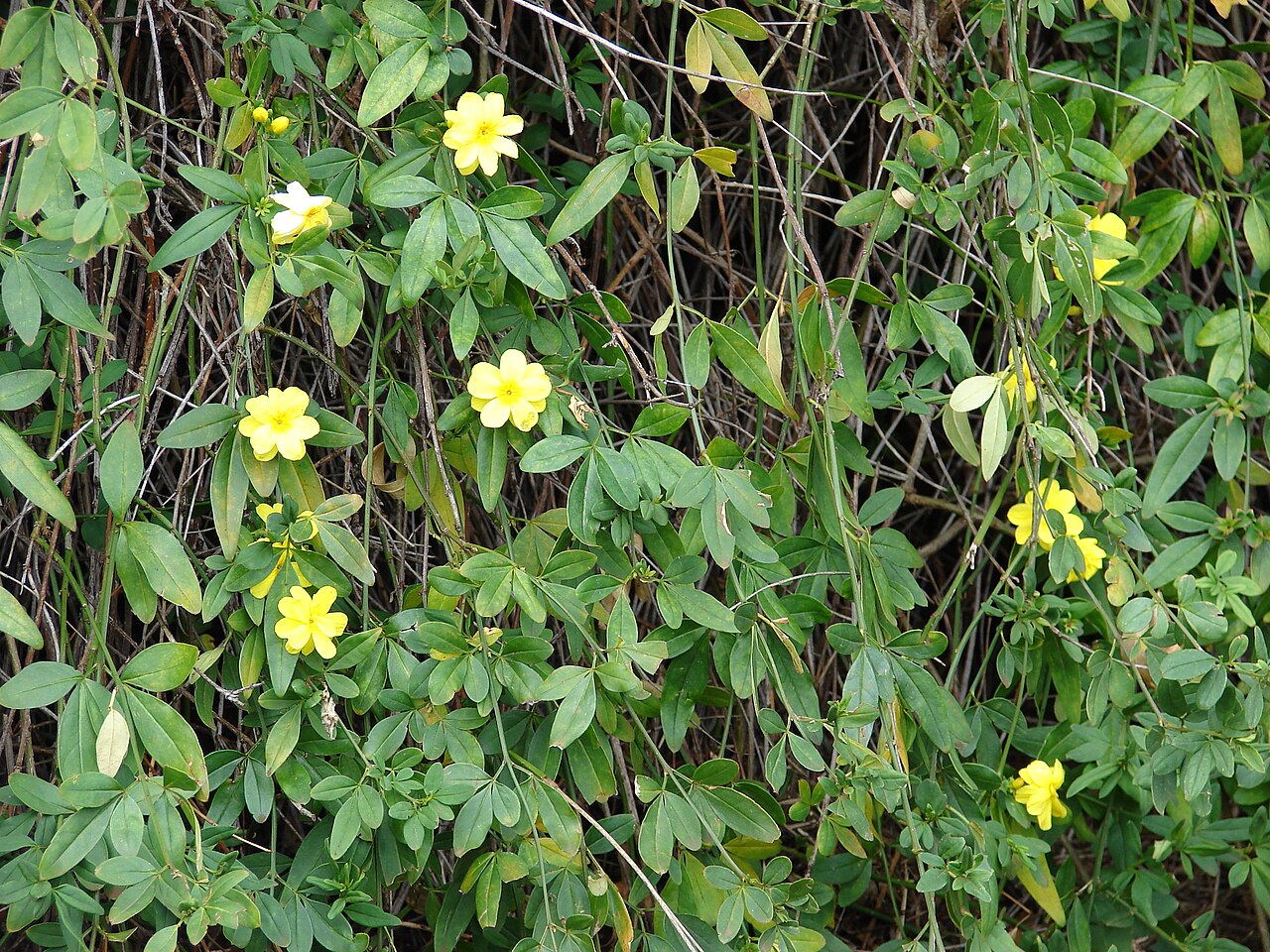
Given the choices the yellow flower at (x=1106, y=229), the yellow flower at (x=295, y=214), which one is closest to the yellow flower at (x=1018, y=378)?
the yellow flower at (x=1106, y=229)

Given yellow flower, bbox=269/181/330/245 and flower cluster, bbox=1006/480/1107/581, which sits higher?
yellow flower, bbox=269/181/330/245

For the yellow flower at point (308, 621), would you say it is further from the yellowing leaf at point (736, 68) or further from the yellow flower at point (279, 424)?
A: the yellowing leaf at point (736, 68)

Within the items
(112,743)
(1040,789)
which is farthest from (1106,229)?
(112,743)

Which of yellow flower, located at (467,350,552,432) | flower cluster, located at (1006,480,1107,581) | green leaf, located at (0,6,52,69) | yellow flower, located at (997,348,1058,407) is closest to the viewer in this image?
green leaf, located at (0,6,52,69)

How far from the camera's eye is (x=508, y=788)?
3.31 feet

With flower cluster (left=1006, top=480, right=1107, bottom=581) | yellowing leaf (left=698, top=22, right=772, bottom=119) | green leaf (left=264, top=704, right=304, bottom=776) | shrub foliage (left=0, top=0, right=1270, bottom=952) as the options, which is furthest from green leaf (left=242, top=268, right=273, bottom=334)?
flower cluster (left=1006, top=480, right=1107, bottom=581)

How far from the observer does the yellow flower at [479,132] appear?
992 millimetres

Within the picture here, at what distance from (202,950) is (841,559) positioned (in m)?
0.82

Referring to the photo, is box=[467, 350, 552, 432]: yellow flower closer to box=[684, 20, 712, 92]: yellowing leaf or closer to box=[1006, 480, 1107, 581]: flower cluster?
box=[684, 20, 712, 92]: yellowing leaf

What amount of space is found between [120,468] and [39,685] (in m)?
0.19

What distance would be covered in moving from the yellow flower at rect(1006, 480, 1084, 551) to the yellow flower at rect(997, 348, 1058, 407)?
0.12m

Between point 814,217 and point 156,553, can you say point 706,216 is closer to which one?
point 814,217

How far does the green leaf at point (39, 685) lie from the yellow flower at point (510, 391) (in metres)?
0.41

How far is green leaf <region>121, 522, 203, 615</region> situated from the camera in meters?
0.96
